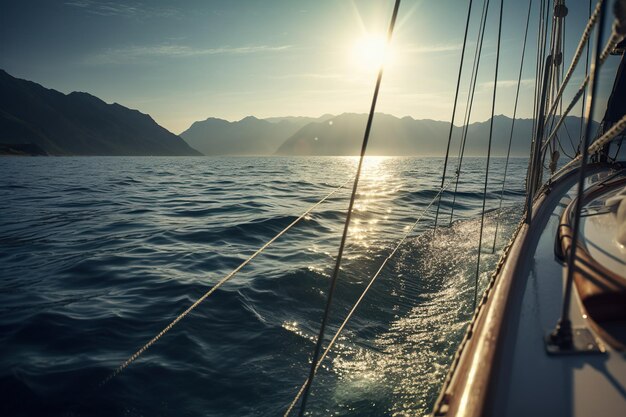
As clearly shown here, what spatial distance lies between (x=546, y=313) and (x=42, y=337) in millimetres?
4531

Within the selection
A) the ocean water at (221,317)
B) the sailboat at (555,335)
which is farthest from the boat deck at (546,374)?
the ocean water at (221,317)

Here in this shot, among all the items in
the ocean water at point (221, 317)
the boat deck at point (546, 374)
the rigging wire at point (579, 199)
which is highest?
the rigging wire at point (579, 199)

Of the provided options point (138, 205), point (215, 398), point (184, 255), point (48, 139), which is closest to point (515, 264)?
point (215, 398)

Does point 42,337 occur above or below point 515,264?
below

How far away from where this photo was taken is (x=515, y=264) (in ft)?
7.57

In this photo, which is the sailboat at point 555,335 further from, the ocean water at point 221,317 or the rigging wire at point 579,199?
the ocean water at point 221,317

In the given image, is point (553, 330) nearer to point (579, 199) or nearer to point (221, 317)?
point (579, 199)

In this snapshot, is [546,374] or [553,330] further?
[553,330]

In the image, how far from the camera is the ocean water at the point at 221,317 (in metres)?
2.88

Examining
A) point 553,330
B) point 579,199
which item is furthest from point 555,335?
point 579,199

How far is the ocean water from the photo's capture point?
2.88 meters

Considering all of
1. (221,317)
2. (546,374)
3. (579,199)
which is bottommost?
(221,317)

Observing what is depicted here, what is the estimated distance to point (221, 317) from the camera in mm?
4207

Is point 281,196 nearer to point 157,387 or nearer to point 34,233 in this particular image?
point 34,233
